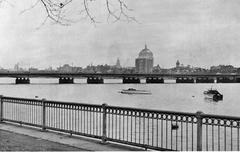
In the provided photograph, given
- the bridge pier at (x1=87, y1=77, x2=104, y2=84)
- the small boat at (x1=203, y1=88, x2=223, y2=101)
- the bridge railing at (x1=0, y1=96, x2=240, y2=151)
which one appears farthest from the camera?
the bridge pier at (x1=87, y1=77, x2=104, y2=84)

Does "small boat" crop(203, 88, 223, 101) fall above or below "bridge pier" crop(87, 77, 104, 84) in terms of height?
below

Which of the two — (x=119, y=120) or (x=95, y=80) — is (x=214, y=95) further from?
(x=119, y=120)

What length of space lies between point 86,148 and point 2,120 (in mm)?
6993

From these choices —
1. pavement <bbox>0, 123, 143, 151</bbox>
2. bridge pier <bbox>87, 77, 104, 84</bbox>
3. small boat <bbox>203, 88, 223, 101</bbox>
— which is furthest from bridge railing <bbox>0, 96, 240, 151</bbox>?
bridge pier <bbox>87, 77, 104, 84</bbox>

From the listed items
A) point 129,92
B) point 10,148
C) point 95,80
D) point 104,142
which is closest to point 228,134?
point 104,142

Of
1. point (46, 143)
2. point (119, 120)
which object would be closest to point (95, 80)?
point (119, 120)

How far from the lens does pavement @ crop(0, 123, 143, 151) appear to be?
407 inches

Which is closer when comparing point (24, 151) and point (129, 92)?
point (24, 151)

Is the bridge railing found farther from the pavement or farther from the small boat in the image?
the small boat

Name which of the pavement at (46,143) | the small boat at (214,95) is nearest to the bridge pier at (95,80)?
the small boat at (214,95)

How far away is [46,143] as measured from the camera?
36.7ft

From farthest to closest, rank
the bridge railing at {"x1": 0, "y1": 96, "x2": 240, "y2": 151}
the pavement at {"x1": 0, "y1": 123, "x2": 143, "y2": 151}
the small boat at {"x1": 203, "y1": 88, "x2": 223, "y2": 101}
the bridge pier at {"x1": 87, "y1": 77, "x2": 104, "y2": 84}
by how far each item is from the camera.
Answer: the bridge pier at {"x1": 87, "y1": 77, "x2": 104, "y2": 84}, the small boat at {"x1": 203, "y1": 88, "x2": 223, "y2": 101}, the pavement at {"x1": 0, "y1": 123, "x2": 143, "y2": 151}, the bridge railing at {"x1": 0, "y1": 96, "x2": 240, "y2": 151}

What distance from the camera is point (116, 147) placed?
1083 centimetres

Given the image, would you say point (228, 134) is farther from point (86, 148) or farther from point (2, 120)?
point (86, 148)
